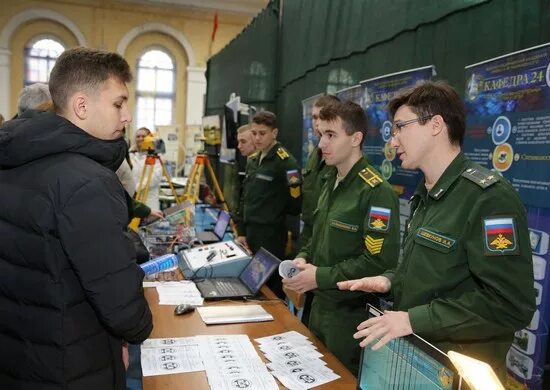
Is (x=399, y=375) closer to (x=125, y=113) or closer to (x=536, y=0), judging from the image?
(x=125, y=113)

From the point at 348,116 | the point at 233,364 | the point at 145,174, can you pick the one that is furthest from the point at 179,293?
the point at 145,174

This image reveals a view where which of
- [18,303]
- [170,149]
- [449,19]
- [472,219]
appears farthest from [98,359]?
[170,149]

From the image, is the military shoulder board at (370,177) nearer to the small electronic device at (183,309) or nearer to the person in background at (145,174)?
the small electronic device at (183,309)

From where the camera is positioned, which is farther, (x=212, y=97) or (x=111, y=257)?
(x=212, y=97)

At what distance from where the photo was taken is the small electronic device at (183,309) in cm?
176

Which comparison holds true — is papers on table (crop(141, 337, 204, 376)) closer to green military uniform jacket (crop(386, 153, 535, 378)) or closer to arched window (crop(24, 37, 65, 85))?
green military uniform jacket (crop(386, 153, 535, 378))

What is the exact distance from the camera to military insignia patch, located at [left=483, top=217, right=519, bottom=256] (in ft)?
3.46

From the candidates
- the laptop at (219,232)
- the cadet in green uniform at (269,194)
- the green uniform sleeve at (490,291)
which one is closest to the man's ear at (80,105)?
the green uniform sleeve at (490,291)

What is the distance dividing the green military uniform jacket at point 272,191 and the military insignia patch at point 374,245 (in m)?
1.56

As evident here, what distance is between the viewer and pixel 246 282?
212 cm

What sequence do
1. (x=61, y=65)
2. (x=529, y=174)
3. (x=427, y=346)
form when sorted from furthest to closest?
1. (x=529, y=174)
2. (x=61, y=65)
3. (x=427, y=346)

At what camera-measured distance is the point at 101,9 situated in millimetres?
9773

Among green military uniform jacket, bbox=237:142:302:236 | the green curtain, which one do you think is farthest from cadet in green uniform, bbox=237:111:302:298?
the green curtain

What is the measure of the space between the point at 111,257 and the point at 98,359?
0.26 meters
